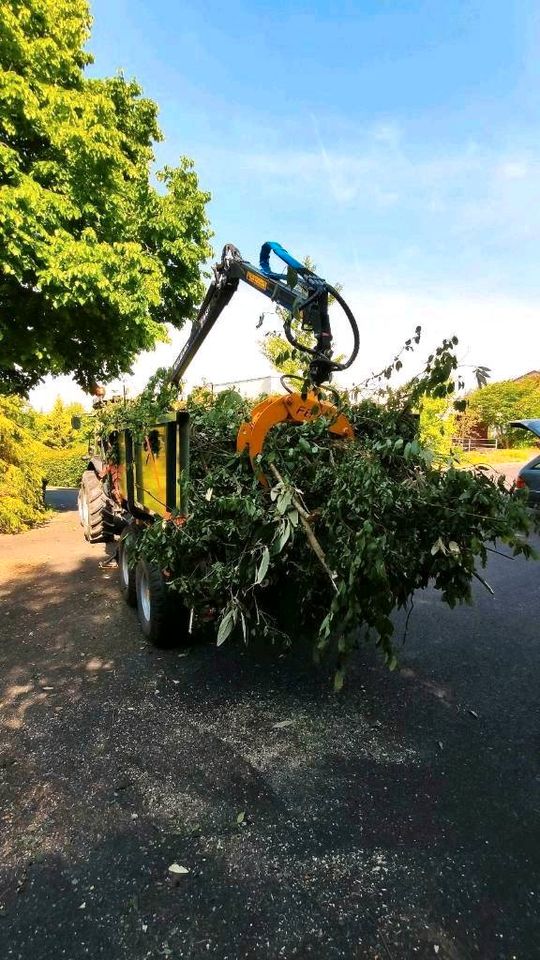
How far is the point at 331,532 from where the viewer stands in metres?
2.46

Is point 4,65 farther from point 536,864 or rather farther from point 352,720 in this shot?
point 536,864

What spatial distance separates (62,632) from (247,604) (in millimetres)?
2401

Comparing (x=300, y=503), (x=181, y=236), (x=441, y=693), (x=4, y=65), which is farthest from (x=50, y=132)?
(x=441, y=693)

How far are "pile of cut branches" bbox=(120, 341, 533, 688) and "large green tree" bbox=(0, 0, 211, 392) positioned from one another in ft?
17.4

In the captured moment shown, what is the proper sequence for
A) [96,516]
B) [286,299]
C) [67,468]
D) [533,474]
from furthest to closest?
[67,468] → [533,474] → [96,516] → [286,299]

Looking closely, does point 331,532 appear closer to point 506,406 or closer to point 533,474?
point 533,474

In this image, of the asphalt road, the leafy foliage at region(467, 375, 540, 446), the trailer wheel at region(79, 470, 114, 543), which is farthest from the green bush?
the leafy foliage at region(467, 375, 540, 446)

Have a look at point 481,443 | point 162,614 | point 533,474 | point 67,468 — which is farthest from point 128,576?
point 481,443

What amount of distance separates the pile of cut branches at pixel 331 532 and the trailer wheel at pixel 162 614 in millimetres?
460

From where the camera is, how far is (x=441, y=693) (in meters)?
3.38

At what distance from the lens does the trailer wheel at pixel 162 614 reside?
3762 millimetres

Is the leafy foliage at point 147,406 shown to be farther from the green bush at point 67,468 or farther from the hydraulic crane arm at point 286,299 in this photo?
the green bush at point 67,468

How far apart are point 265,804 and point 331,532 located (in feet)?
4.35

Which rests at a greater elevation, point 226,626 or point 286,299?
point 286,299
